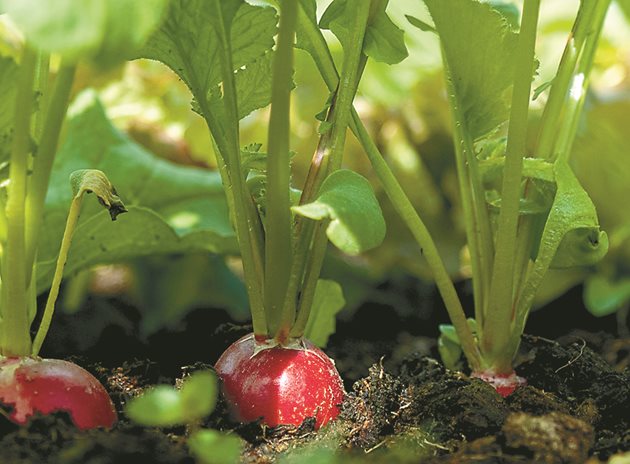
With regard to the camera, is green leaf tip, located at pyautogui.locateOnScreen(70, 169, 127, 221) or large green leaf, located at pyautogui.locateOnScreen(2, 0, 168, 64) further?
green leaf tip, located at pyautogui.locateOnScreen(70, 169, 127, 221)

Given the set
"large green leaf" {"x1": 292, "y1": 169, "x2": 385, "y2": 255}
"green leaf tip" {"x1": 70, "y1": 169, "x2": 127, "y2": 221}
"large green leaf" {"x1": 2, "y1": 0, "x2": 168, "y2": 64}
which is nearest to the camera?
"large green leaf" {"x1": 2, "y1": 0, "x2": 168, "y2": 64}

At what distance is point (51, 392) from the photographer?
23.8 inches

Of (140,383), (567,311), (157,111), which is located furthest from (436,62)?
(140,383)

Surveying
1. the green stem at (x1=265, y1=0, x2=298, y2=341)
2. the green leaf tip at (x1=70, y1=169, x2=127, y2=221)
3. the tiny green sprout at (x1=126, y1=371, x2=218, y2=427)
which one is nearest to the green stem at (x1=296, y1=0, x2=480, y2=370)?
the green stem at (x1=265, y1=0, x2=298, y2=341)

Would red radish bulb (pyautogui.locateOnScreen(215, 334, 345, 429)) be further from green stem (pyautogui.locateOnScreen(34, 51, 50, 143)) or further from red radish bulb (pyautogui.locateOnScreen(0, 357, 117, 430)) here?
green stem (pyautogui.locateOnScreen(34, 51, 50, 143))

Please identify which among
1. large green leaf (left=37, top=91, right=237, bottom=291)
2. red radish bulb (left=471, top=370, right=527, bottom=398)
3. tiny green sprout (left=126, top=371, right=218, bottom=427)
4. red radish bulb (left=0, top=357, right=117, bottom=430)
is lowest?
red radish bulb (left=471, top=370, right=527, bottom=398)

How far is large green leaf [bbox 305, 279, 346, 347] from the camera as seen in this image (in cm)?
89

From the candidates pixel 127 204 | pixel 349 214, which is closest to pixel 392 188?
pixel 349 214

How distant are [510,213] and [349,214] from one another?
24 centimetres

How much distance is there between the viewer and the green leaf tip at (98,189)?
63 centimetres

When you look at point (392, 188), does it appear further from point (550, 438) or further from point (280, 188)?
point (550, 438)

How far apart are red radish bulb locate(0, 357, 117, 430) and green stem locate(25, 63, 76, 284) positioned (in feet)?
0.28

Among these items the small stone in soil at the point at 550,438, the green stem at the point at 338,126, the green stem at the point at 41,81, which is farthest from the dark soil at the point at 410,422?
the green stem at the point at 41,81

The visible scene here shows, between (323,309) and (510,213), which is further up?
(510,213)
